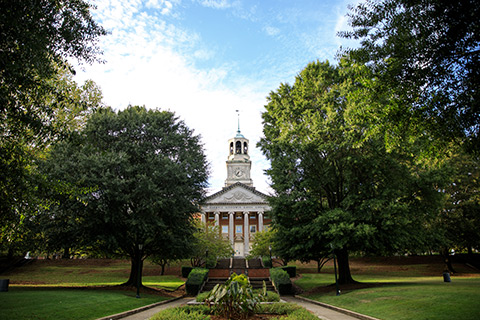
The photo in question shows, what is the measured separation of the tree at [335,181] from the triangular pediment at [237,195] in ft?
136

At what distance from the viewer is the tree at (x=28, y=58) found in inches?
286

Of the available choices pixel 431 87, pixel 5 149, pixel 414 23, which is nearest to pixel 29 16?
pixel 5 149

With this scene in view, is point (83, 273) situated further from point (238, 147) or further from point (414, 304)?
point (238, 147)

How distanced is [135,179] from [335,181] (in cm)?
1200

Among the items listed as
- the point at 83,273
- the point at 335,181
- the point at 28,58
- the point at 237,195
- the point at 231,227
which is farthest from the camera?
the point at 237,195

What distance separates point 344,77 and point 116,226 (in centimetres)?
1663

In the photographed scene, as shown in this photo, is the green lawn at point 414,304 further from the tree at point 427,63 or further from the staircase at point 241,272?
the staircase at point 241,272

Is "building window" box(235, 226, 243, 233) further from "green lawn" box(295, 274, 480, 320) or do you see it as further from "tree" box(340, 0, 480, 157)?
"tree" box(340, 0, 480, 157)

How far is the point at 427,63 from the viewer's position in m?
8.12

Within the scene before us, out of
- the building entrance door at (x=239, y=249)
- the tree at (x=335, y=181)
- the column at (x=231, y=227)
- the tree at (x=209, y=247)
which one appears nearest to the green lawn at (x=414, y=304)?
the tree at (x=335, y=181)

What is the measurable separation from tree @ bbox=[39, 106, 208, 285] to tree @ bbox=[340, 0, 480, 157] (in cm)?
1352

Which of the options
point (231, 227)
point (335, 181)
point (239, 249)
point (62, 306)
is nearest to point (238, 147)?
point (231, 227)

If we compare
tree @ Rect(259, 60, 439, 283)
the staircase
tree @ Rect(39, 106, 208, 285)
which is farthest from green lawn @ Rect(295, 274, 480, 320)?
tree @ Rect(39, 106, 208, 285)

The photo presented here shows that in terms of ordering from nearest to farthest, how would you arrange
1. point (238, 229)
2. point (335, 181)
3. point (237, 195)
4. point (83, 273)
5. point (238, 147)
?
point (335, 181)
point (83, 273)
point (237, 195)
point (238, 229)
point (238, 147)
